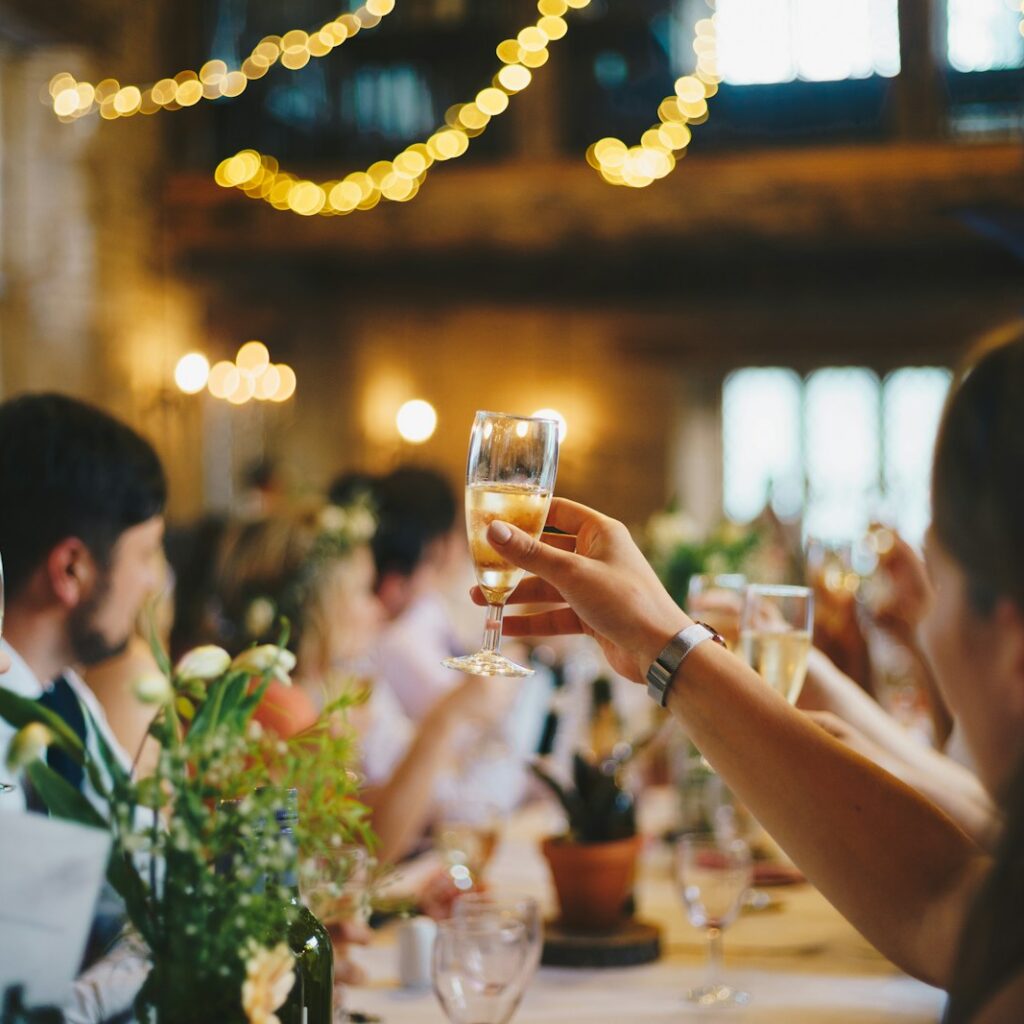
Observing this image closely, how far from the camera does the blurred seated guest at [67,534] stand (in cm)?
173

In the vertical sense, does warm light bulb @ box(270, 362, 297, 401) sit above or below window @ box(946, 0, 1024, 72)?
below

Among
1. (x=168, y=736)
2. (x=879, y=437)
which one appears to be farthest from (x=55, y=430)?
(x=879, y=437)

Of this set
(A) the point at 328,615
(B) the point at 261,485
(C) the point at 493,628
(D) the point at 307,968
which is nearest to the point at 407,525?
(A) the point at 328,615

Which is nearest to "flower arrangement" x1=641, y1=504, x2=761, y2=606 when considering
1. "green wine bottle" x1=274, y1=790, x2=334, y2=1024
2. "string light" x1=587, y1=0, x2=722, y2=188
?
"green wine bottle" x1=274, y1=790, x2=334, y2=1024

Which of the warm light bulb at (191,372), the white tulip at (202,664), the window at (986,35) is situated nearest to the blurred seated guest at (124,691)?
the white tulip at (202,664)

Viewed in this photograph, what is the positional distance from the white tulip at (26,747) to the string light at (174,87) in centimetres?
624

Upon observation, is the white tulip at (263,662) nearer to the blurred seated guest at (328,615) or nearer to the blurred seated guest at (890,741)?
the blurred seated guest at (890,741)

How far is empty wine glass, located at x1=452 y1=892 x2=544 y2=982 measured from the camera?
4.33ft

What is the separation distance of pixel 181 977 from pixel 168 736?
16cm

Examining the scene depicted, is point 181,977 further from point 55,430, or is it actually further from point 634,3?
point 634,3

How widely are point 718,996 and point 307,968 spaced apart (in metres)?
0.70

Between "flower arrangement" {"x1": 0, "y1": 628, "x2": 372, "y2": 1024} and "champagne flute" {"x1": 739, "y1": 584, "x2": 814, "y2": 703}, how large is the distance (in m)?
0.84

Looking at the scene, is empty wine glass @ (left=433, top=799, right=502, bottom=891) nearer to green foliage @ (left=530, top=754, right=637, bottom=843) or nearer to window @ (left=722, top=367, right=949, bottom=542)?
green foliage @ (left=530, top=754, right=637, bottom=843)

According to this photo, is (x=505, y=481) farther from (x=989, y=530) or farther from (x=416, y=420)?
(x=416, y=420)
